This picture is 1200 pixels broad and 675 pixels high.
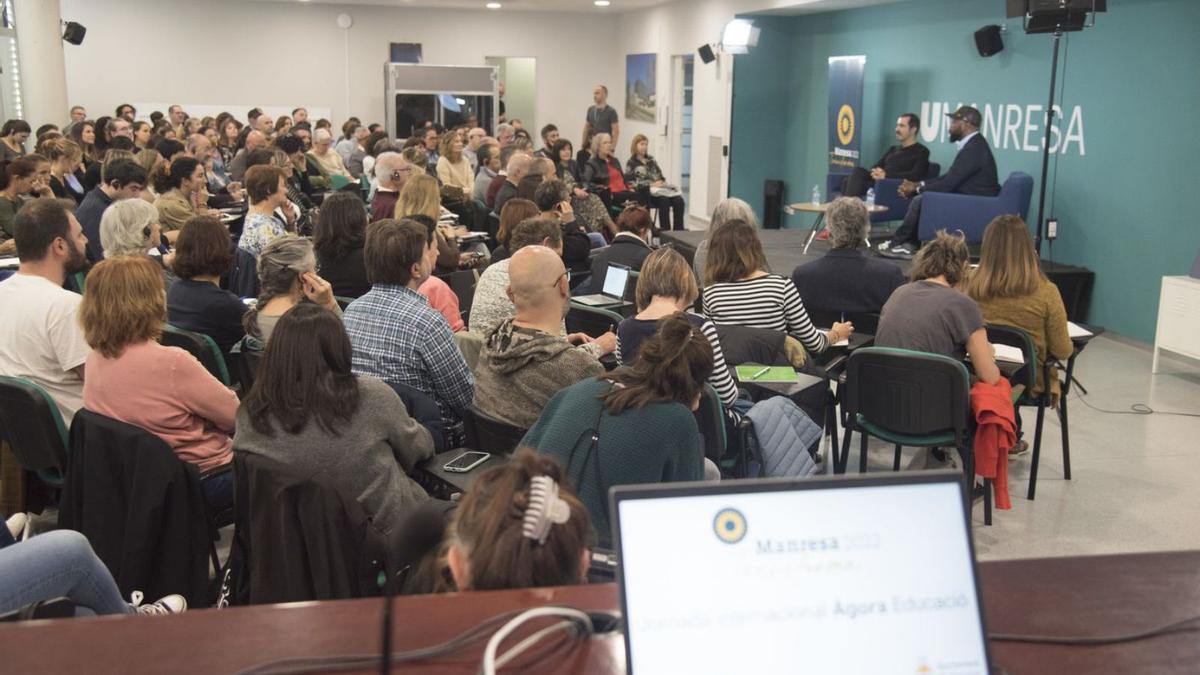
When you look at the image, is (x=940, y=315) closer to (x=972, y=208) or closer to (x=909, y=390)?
(x=909, y=390)

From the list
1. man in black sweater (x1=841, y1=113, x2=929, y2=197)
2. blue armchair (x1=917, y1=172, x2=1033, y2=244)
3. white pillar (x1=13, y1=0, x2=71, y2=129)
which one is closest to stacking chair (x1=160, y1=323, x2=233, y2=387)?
blue armchair (x1=917, y1=172, x2=1033, y2=244)

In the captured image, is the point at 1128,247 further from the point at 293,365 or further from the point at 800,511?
the point at 800,511

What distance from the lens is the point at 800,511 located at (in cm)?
107

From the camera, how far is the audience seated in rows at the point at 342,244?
5.14 m

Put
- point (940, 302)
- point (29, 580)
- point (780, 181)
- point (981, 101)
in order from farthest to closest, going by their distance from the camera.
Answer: point (780, 181) → point (981, 101) → point (940, 302) → point (29, 580)

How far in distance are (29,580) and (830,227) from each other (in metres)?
3.77

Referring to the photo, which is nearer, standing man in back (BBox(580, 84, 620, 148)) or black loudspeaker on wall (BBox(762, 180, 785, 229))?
black loudspeaker on wall (BBox(762, 180, 785, 229))

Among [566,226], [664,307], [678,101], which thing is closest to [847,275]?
[664,307]

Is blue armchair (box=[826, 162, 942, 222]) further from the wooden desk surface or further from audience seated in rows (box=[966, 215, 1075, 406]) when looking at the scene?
the wooden desk surface

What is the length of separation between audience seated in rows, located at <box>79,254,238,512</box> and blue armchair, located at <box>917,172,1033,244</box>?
21.9 ft

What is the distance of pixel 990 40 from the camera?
887 cm

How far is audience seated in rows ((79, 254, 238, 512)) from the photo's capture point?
121 inches

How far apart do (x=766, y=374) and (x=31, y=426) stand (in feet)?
7.98

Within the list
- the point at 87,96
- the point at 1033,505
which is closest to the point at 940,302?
the point at 1033,505
